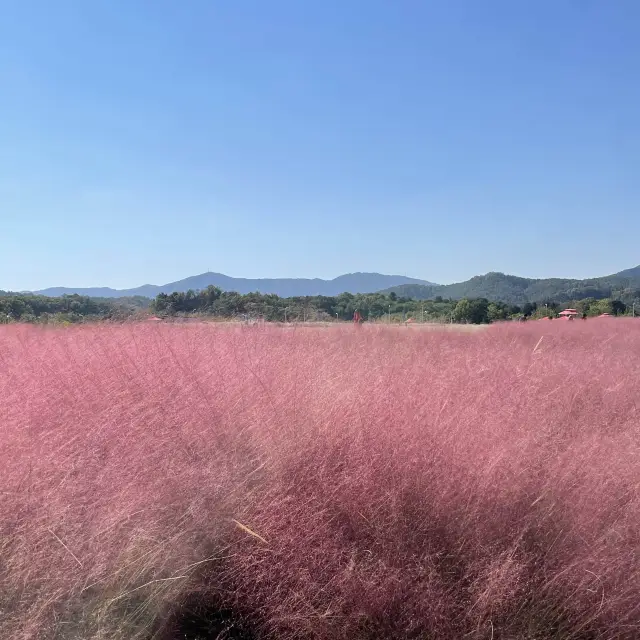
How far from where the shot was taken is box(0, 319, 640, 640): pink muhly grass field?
6.87 feet

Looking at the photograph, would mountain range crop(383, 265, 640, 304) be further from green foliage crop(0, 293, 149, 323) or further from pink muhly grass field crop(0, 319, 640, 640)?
pink muhly grass field crop(0, 319, 640, 640)

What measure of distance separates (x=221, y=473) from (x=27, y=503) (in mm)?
913

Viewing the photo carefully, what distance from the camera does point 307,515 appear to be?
2.36 metres

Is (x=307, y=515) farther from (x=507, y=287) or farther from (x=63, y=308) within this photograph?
(x=507, y=287)

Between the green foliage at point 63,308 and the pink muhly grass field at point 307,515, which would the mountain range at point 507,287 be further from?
the pink muhly grass field at point 307,515

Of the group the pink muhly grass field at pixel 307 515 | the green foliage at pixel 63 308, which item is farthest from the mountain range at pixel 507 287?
the pink muhly grass field at pixel 307 515

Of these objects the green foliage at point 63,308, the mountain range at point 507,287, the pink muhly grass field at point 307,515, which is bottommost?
the pink muhly grass field at point 307,515

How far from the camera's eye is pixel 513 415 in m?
3.54

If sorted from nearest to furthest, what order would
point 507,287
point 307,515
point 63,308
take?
1. point 307,515
2. point 63,308
3. point 507,287

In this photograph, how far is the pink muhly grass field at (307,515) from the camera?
209 centimetres

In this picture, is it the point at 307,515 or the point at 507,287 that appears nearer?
the point at 307,515

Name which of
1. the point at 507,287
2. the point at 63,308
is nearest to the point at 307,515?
the point at 63,308

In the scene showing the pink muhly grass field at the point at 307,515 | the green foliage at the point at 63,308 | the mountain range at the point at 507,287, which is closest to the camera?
the pink muhly grass field at the point at 307,515

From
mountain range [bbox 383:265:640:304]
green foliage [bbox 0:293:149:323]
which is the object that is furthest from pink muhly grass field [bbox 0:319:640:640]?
mountain range [bbox 383:265:640:304]
